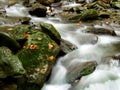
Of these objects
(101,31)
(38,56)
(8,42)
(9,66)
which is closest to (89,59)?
(38,56)

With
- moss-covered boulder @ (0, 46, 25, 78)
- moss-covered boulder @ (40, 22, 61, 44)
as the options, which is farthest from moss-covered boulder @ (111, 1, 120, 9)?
moss-covered boulder @ (0, 46, 25, 78)

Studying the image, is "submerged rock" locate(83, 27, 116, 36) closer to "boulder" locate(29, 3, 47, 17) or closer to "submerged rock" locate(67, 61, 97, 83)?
"submerged rock" locate(67, 61, 97, 83)

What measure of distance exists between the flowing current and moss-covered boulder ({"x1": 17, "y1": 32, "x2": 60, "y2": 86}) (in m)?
0.41

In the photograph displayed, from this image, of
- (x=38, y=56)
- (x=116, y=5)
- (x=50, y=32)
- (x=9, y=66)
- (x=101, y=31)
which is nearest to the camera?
(x=9, y=66)

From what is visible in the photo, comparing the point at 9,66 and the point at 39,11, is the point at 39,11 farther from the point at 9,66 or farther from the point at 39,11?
the point at 9,66

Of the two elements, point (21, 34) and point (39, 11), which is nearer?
point (21, 34)

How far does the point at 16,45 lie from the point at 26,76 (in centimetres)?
121

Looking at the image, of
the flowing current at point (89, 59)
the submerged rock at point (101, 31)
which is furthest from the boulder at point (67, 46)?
the submerged rock at point (101, 31)

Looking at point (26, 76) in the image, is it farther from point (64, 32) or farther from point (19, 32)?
point (64, 32)

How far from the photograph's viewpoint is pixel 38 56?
6.62m

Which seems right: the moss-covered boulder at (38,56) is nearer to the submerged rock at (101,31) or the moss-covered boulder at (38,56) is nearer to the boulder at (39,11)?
the submerged rock at (101,31)

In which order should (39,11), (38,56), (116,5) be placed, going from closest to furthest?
(38,56), (39,11), (116,5)

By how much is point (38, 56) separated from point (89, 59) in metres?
1.60

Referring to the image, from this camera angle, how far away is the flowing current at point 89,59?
6430 millimetres
